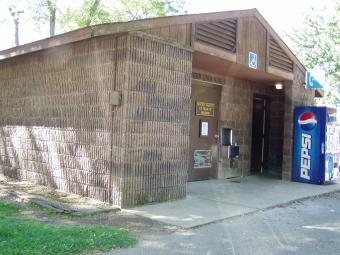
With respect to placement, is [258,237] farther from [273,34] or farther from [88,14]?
[88,14]

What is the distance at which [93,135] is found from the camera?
8016 mm

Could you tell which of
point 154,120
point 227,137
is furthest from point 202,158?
point 154,120

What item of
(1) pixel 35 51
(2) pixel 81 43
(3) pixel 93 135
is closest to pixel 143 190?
(3) pixel 93 135

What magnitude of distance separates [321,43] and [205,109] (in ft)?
61.6

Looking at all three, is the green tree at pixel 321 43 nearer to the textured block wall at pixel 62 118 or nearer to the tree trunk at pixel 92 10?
the tree trunk at pixel 92 10

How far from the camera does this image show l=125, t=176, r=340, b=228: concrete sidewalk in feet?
23.2

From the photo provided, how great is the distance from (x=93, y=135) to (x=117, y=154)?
0.81m

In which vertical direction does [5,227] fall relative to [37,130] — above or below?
below

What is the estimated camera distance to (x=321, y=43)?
27.2 metres

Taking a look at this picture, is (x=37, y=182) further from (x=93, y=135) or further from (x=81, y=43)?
(x=81, y=43)

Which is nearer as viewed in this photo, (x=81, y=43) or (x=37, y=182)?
(x=81, y=43)

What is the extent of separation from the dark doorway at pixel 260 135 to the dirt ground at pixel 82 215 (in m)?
6.95

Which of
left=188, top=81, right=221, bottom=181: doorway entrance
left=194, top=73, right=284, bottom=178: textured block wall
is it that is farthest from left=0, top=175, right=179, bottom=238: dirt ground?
left=194, top=73, right=284, bottom=178: textured block wall

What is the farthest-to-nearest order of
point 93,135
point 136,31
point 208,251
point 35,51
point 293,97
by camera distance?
point 293,97 < point 35,51 < point 93,135 < point 136,31 < point 208,251
